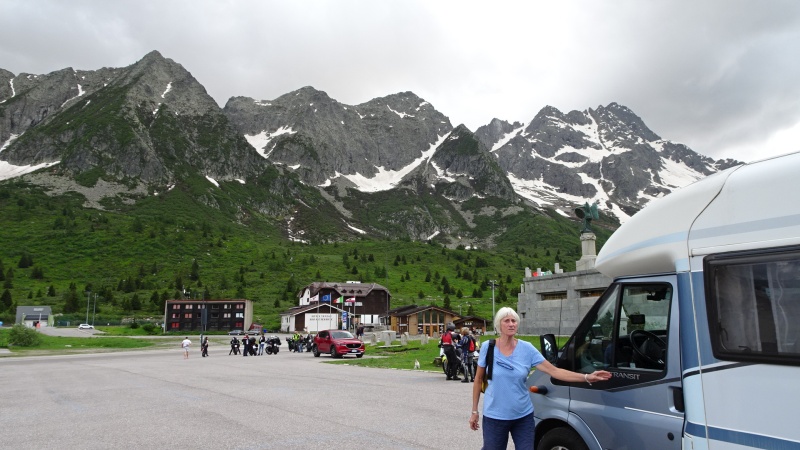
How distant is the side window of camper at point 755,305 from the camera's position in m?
Answer: 3.91

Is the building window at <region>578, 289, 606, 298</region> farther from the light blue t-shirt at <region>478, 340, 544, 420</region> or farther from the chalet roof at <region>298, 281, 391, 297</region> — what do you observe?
the chalet roof at <region>298, 281, 391, 297</region>

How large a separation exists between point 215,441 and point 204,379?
1223cm

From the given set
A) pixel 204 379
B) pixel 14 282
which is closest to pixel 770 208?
pixel 204 379

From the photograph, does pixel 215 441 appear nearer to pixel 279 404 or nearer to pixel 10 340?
pixel 279 404

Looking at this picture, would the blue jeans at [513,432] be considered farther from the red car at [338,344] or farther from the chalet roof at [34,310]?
the chalet roof at [34,310]

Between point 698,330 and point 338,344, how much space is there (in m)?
32.1

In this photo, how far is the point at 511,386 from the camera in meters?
5.19

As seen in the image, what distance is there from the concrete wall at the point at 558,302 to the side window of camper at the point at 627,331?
29657 mm

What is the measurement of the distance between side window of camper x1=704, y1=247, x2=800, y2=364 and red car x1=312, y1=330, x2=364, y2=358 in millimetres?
31176

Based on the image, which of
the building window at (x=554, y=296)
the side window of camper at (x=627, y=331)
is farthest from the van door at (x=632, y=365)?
the building window at (x=554, y=296)

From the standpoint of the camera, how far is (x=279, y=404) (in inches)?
510

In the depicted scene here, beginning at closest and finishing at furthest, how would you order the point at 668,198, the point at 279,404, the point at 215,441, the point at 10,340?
the point at 668,198 < the point at 215,441 < the point at 279,404 < the point at 10,340

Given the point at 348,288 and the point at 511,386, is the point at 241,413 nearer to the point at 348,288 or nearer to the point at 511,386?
the point at 511,386

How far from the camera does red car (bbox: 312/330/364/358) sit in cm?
3450
